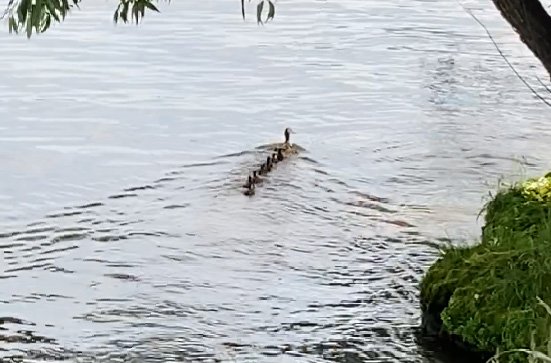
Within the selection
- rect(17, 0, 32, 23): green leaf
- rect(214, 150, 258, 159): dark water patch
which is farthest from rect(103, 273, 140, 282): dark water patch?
rect(17, 0, 32, 23): green leaf

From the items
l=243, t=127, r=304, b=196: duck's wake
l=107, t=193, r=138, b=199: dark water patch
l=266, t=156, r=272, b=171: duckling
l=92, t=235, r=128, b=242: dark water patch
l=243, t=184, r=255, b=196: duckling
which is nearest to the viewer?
l=92, t=235, r=128, b=242: dark water patch

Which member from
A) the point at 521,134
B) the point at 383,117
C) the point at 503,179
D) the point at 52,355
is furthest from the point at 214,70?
the point at 52,355

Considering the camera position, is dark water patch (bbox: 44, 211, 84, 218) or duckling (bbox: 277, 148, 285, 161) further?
duckling (bbox: 277, 148, 285, 161)

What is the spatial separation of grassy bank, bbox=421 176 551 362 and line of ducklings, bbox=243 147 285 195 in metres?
3.62

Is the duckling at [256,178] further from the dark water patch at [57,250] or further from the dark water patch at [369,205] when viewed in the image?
the dark water patch at [57,250]

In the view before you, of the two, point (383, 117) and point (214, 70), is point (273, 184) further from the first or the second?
point (214, 70)

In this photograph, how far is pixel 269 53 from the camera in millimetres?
16453

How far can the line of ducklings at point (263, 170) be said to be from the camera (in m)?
10.4

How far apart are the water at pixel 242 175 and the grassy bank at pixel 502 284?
427 millimetres

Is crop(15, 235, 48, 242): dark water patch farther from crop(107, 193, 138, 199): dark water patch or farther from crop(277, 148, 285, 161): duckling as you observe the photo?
crop(277, 148, 285, 161): duckling

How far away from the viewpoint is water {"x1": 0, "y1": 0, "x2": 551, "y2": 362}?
7.21 m

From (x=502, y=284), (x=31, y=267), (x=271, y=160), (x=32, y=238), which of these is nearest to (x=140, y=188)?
(x=271, y=160)

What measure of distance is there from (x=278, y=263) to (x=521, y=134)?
4.89 m

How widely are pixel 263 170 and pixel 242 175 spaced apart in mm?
206
